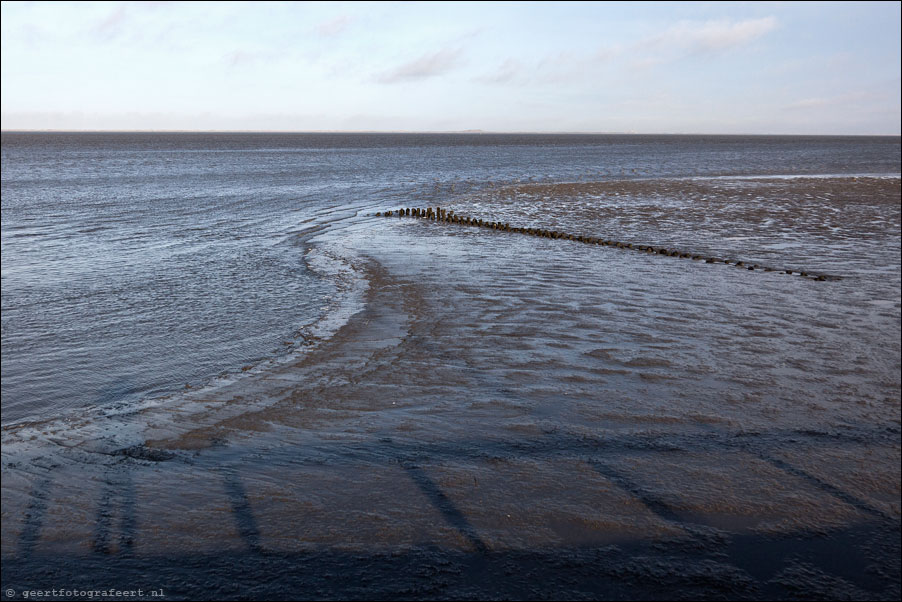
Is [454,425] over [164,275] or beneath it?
beneath

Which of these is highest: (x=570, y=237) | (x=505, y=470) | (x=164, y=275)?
(x=570, y=237)

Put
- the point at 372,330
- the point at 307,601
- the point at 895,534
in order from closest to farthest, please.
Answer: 1. the point at 307,601
2. the point at 895,534
3. the point at 372,330

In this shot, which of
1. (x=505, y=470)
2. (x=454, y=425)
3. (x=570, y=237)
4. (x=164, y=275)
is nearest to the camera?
(x=505, y=470)

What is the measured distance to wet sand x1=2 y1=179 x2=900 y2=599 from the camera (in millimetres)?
5672

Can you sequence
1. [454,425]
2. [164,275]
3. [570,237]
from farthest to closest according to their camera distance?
[570,237]
[164,275]
[454,425]

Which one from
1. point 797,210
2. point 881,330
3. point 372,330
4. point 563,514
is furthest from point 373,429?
point 797,210

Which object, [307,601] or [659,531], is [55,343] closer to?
[307,601]

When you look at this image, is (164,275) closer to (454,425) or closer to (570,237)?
(454,425)

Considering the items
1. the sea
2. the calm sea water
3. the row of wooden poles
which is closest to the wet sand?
the sea

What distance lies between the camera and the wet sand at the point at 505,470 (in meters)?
5.67

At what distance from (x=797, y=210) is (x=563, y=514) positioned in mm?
31916

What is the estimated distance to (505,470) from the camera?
24.3 ft

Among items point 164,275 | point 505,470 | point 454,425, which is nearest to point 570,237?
point 164,275

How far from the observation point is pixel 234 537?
6152mm
